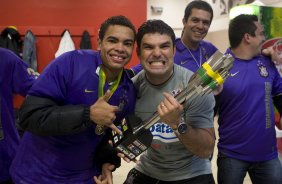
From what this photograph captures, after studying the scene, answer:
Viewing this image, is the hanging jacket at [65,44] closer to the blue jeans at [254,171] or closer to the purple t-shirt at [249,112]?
the purple t-shirt at [249,112]

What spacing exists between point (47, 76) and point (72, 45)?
422 cm

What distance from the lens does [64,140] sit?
1.43 m

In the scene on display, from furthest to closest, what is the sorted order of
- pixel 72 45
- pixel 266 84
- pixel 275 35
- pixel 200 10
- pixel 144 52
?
1. pixel 72 45
2. pixel 200 10
3. pixel 275 35
4. pixel 266 84
5. pixel 144 52

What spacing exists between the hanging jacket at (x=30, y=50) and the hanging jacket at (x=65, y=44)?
414 mm

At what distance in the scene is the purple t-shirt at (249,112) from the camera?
1924mm

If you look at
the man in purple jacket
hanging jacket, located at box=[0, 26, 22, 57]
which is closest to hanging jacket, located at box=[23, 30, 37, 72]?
hanging jacket, located at box=[0, 26, 22, 57]

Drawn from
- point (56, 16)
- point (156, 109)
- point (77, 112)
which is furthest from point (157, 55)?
point (56, 16)

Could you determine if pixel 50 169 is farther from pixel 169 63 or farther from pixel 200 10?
pixel 200 10

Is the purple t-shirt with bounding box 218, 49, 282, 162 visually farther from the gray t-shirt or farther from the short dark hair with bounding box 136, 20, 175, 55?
the short dark hair with bounding box 136, 20, 175, 55

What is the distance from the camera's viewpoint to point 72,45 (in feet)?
17.8

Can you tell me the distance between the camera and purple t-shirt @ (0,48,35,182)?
160cm

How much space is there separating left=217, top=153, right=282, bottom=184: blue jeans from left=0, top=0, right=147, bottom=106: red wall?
3.82 metres

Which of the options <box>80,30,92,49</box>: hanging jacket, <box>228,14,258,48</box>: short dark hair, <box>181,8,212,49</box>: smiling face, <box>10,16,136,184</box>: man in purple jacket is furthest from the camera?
<box>80,30,92,49</box>: hanging jacket

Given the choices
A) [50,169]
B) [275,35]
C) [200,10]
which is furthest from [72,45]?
[50,169]
